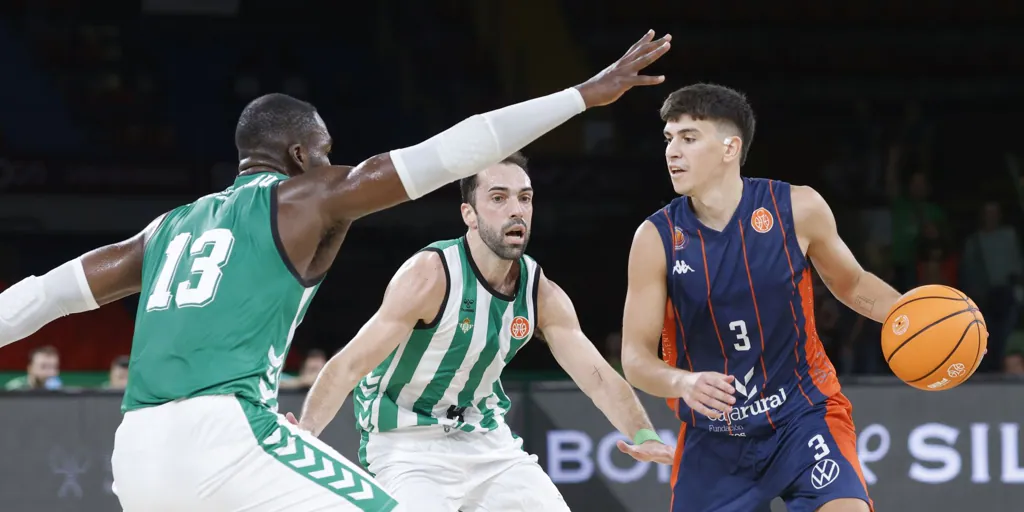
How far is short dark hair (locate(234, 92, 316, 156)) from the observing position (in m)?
3.75

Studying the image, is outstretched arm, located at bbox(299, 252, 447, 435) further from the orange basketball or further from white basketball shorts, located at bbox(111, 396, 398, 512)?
the orange basketball

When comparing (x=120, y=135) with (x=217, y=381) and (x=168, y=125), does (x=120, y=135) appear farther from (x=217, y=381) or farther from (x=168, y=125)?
(x=217, y=381)

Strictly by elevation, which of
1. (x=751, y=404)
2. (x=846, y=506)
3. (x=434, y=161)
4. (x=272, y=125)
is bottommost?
(x=846, y=506)

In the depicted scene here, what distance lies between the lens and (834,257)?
474 centimetres

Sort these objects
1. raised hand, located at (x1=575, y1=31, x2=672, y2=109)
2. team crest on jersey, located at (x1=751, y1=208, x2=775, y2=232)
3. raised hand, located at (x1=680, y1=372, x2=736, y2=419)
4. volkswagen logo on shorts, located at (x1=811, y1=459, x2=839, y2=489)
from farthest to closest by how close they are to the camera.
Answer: team crest on jersey, located at (x1=751, y1=208, x2=775, y2=232) < volkswagen logo on shorts, located at (x1=811, y1=459, x2=839, y2=489) < raised hand, located at (x1=680, y1=372, x2=736, y2=419) < raised hand, located at (x1=575, y1=31, x2=672, y2=109)

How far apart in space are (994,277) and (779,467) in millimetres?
7220

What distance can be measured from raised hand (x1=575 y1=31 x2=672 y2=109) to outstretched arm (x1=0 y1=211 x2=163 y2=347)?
133cm

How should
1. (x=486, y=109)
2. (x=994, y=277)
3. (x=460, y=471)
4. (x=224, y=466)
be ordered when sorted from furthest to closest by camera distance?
(x=486, y=109) → (x=994, y=277) → (x=460, y=471) → (x=224, y=466)

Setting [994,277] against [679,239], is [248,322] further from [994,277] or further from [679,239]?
[994,277]

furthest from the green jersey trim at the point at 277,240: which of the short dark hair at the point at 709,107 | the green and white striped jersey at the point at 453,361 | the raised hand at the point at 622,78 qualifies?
the short dark hair at the point at 709,107

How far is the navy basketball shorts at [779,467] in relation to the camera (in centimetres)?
438

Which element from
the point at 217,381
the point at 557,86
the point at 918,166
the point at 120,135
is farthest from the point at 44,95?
the point at 217,381

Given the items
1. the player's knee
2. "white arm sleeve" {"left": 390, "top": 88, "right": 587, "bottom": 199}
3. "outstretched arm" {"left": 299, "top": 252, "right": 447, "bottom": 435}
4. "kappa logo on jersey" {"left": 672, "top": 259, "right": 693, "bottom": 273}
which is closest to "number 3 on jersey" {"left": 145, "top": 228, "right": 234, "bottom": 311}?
"white arm sleeve" {"left": 390, "top": 88, "right": 587, "bottom": 199}

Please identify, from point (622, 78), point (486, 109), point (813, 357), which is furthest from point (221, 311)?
point (486, 109)
